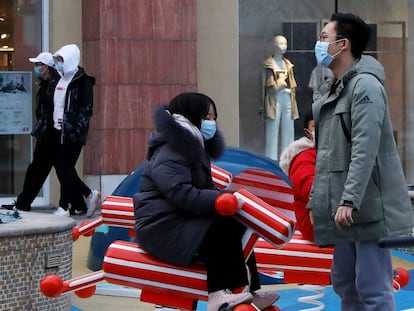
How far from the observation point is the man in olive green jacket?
16.3ft

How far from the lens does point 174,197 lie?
17.5 ft

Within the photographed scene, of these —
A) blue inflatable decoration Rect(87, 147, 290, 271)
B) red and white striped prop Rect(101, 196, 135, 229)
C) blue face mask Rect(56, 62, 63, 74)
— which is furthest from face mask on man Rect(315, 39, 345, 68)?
blue face mask Rect(56, 62, 63, 74)

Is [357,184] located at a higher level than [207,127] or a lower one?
lower

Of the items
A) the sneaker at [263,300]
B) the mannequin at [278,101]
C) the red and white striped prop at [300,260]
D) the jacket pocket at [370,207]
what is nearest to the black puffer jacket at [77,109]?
the mannequin at [278,101]

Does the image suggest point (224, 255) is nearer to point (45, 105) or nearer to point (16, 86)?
point (45, 105)

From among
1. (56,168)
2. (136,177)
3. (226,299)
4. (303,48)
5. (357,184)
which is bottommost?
(226,299)

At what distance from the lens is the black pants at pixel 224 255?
5277mm

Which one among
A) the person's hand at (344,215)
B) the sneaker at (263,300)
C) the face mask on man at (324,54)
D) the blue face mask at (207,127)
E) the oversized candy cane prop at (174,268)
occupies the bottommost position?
the sneaker at (263,300)

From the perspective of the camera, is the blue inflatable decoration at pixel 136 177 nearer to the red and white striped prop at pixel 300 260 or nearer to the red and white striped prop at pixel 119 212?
the red and white striped prop at pixel 300 260

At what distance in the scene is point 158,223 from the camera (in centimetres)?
541

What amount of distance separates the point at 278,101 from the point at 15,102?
372cm

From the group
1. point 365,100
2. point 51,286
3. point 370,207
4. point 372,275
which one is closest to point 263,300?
point 372,275

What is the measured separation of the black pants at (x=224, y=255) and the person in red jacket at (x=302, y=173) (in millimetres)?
1060

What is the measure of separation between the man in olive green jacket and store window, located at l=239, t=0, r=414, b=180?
901 centimetres
